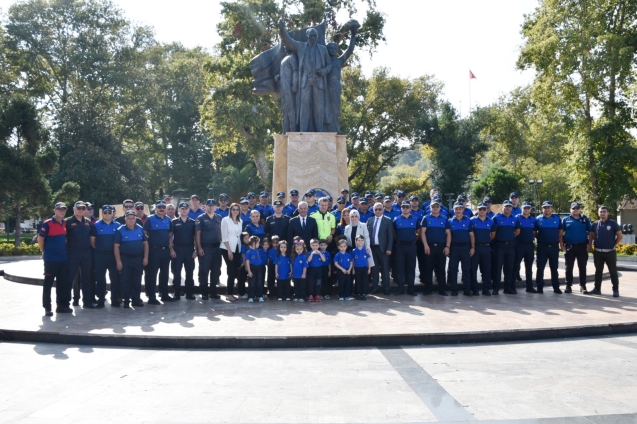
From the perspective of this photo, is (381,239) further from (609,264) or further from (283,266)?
(609,264)

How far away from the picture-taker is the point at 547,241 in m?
10.9

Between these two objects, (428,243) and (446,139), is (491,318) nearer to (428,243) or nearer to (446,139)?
(428,243)

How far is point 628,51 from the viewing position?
25.8m

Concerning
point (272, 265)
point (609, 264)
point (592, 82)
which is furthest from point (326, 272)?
point (592, 82)

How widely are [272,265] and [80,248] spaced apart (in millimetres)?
3104

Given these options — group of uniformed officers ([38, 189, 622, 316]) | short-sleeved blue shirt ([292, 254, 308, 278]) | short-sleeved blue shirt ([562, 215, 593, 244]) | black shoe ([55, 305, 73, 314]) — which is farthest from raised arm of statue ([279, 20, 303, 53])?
black shoe ([55, 305, 73, 314])

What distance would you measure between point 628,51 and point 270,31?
16513mm

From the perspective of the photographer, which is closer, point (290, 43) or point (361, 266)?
point (361, 266)

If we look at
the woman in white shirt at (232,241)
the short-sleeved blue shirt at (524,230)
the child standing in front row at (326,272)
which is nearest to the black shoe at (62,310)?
the woman in white shirt at (232,241)

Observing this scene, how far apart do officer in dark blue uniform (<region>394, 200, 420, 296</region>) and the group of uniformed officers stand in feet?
0.06

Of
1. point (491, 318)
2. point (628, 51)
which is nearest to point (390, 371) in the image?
point (491, 318)

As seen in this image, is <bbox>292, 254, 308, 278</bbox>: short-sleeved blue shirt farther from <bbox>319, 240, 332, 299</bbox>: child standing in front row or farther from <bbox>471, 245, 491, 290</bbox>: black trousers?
<bbox>471, 245, 491, 290</bbox>: black trousers

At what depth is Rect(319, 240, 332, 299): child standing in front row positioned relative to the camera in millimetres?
10102

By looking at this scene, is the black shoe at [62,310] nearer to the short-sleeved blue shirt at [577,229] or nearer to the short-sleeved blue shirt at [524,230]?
the short-sleeved blue shirt at [524,230]
